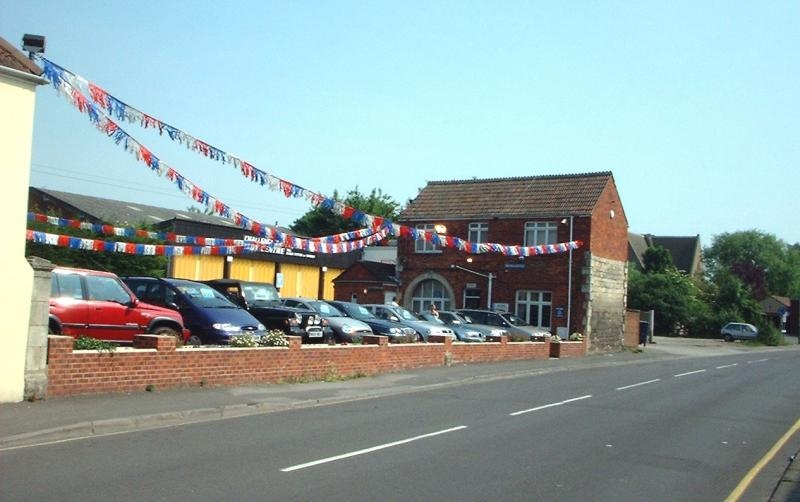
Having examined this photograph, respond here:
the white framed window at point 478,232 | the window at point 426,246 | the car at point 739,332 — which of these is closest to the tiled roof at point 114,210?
the window at point 426,246

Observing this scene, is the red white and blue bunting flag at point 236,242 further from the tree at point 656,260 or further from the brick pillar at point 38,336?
the tree at point 656,260

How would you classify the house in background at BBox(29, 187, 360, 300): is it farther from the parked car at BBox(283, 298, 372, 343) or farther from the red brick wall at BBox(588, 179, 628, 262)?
the red brick wall at BBox(588, 179, 628, 262)

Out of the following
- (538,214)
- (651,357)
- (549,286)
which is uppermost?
(538,214)

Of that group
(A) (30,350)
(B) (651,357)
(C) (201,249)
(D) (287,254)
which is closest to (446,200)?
(D) (287,254)

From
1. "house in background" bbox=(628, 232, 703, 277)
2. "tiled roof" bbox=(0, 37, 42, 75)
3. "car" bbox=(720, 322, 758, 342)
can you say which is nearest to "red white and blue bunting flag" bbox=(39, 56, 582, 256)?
"tiled roof" bbox=(0, 37, 42, 75)

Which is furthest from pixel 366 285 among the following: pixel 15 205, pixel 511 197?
pixel 15 205

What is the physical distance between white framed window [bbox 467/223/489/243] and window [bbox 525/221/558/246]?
87.7 inches

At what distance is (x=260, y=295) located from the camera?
2230 centimetres

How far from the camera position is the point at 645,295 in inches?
2461

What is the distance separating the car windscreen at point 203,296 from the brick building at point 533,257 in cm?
2257

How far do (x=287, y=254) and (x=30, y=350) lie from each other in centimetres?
3599

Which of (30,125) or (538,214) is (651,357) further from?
(30,125)

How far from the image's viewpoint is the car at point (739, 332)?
61.0 m

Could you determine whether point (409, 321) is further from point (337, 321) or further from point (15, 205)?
point (15, 205)
